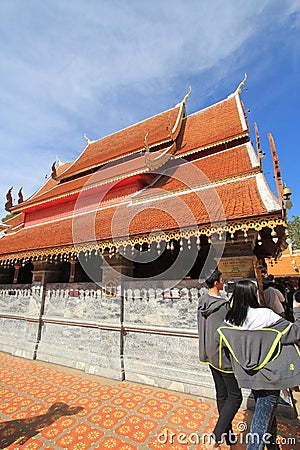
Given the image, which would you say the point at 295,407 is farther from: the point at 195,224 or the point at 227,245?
the point at 195,224

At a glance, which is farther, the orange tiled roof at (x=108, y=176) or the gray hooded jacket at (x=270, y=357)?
the orange tiled roof at (x=108, y=176)

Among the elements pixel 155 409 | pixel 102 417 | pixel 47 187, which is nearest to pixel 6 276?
pixel 47 187

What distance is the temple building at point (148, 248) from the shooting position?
419 cm

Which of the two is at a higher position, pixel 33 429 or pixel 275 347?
pixel 275 347

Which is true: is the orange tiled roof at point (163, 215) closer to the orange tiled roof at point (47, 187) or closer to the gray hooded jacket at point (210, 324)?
the gray hooded jacket at point (210, 324)

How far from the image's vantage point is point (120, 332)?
16.6 feet

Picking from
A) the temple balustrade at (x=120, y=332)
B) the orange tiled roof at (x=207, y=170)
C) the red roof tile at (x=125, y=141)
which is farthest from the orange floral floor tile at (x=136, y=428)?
the red roof tile at (x=125, y=141)

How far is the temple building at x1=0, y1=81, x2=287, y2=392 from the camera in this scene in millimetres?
4191

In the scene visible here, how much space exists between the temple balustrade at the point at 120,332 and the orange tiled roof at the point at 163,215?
1.25 m

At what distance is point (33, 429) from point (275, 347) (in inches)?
136

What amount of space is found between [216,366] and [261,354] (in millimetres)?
661

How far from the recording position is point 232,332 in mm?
2100

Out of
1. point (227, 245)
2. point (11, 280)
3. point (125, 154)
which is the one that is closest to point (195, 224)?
point (227, 245)

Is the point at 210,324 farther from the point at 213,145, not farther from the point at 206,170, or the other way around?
the point at 213,145
